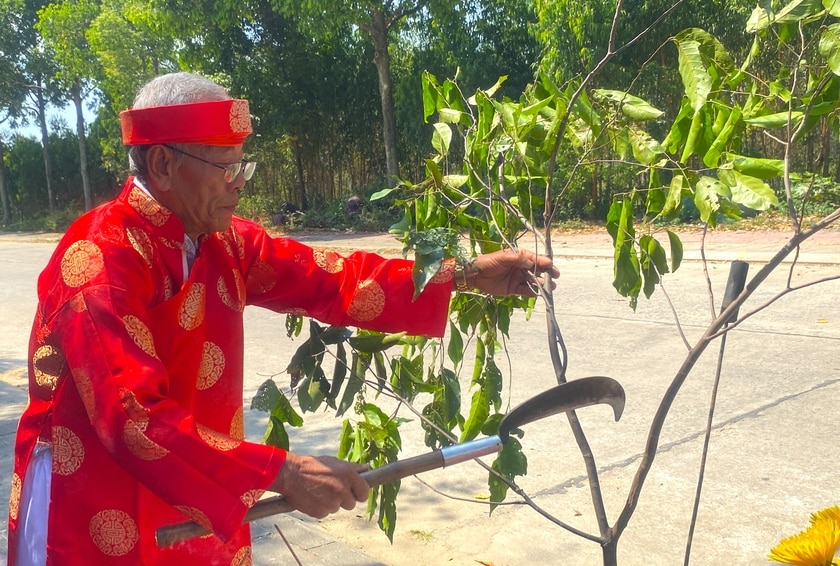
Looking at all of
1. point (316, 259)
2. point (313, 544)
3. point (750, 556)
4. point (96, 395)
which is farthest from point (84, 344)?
point (750, 556)

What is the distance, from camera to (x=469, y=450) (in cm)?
160

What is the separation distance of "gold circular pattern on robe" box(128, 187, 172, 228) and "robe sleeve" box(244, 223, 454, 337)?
379mm

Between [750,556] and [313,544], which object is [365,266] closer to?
[313,544]

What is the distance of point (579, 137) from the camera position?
2.21 metres

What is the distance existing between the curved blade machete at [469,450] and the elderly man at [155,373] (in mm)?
30

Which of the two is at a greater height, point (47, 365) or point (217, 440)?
point (47, 365)

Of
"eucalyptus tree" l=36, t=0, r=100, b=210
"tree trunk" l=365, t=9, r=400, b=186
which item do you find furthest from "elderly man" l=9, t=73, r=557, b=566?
"eucalyptus tree" l=36, t=0, r=100, b=210

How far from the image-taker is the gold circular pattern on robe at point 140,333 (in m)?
1.51

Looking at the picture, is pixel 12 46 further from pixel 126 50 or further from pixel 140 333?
pixel 140 333

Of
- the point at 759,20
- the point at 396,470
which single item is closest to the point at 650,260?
the point at 759,20

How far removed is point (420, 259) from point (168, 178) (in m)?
0.62

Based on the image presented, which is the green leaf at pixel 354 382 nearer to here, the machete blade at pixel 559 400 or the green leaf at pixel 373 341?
the green leaf at pixel 373 341

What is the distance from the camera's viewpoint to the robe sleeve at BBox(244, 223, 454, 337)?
83.0 inches

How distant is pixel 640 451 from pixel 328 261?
278 centimetres
